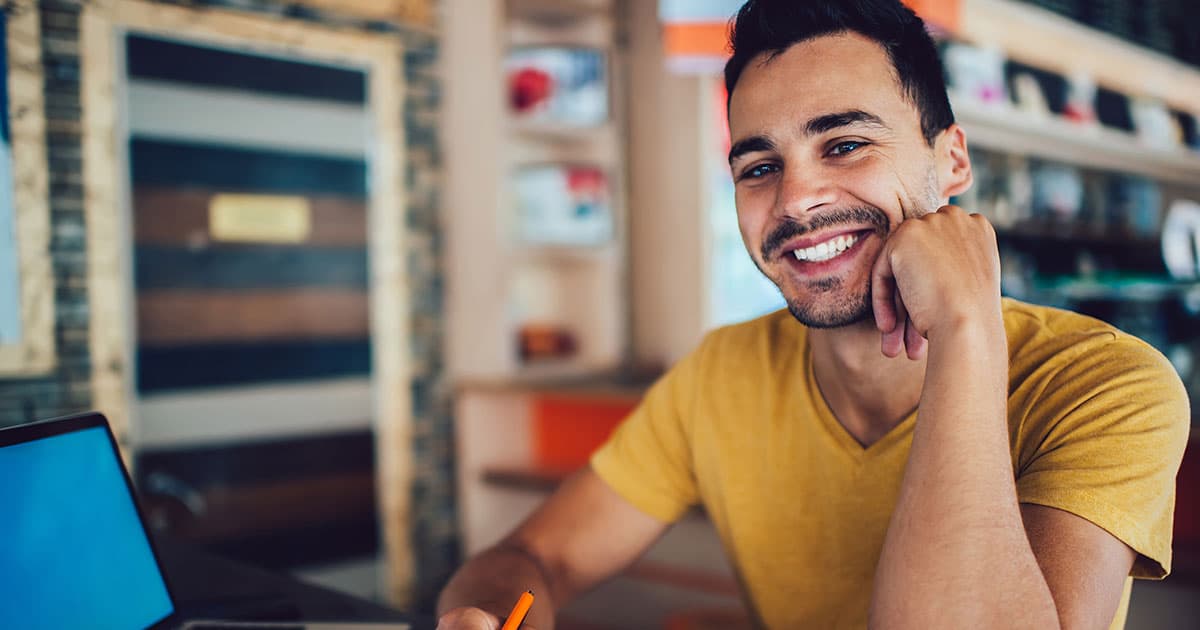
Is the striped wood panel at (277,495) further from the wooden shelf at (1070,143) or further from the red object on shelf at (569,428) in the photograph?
the wooden shelf at (1070,143)

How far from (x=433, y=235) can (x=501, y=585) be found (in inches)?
103

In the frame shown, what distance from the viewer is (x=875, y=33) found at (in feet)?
4.14

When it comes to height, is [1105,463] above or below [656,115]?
below

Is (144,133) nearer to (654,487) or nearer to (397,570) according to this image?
(397,570)

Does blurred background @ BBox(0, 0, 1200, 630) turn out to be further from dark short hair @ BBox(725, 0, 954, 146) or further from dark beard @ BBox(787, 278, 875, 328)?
dark short hair @ BBox(725, 0, 954, 146)

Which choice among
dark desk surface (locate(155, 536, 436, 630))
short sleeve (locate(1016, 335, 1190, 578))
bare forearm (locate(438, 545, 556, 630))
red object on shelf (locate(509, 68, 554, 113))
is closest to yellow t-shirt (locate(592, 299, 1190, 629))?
short sleeve (locate(1016, 335, 1190, 578))

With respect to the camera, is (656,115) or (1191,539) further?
(656,115)

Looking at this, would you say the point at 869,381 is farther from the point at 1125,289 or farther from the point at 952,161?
the point at 1125,289

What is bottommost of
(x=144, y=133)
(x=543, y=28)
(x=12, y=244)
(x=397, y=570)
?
(x=397, y=570)

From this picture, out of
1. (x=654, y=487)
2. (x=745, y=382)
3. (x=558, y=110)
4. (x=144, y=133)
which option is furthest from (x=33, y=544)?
(x=558, y=110)

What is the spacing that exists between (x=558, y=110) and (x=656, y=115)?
450 mm

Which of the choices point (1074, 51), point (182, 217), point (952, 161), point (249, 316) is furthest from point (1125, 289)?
point (182, 217)

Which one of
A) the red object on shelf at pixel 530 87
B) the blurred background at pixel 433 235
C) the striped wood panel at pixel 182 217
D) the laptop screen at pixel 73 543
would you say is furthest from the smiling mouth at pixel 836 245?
the red object on shelf at pixel 530 87

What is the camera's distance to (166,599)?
1.19 metres
